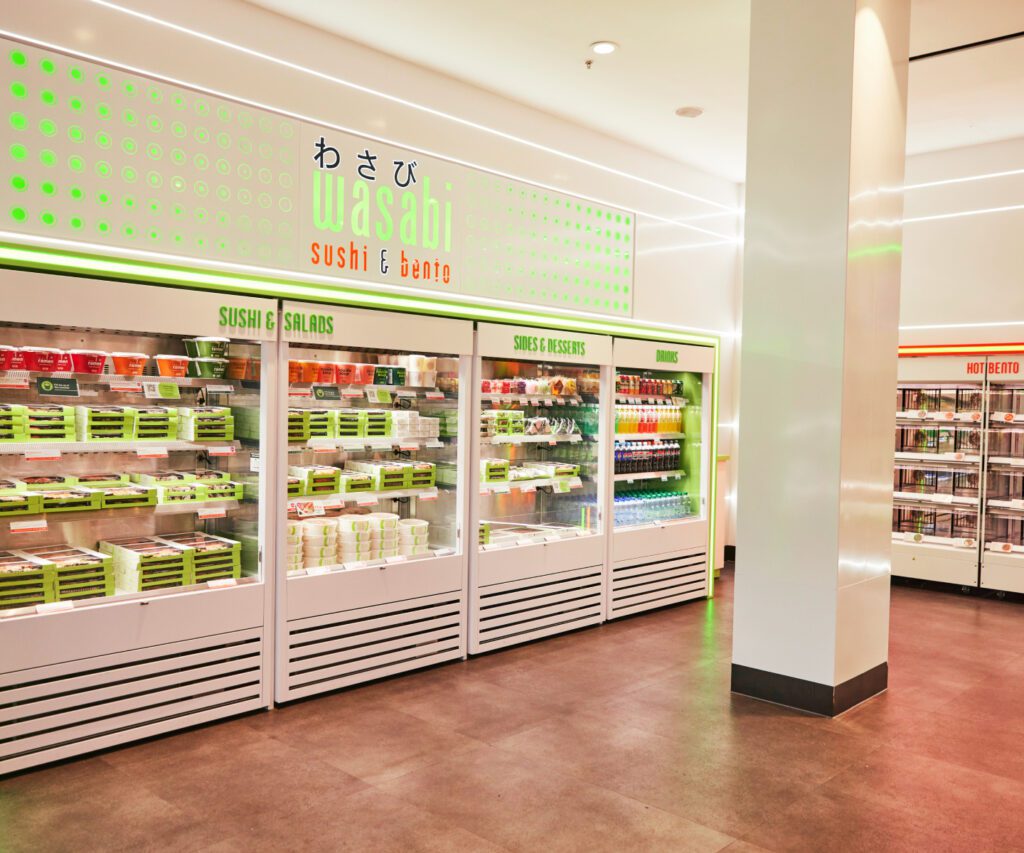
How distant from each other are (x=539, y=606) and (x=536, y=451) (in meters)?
1.25

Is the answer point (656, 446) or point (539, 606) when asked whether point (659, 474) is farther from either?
point (539, 606)

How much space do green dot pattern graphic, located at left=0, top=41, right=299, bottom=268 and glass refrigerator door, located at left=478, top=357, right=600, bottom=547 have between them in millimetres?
1841

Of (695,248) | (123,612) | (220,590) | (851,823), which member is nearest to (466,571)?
(220,590)

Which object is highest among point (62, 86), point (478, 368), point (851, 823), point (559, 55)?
point (559, 55)

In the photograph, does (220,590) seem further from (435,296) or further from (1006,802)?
(1006,802)

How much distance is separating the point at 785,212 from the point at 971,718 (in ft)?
9.49

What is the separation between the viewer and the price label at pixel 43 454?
12.9 feet

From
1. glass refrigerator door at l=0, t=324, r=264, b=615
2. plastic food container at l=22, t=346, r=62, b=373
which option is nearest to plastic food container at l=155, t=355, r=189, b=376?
glass refrigerator door at l=0, t=324, r=264, b=615

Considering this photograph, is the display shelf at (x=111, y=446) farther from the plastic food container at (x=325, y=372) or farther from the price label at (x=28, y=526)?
the plastic food container at (x=325, y=372)

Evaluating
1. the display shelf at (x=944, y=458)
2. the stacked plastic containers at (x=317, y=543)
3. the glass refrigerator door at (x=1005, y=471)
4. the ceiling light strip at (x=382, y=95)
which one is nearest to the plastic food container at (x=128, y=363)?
the stacked plastic containers at (x=317, y=543)

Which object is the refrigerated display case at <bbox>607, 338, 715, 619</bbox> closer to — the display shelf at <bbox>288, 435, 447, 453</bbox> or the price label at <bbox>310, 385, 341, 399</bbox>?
the display shelf at <bbox>288, 435, 447, 453</bbox>

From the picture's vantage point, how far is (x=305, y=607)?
468 centimetres

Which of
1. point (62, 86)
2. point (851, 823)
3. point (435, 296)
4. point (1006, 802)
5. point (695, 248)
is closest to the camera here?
point (851, 823)

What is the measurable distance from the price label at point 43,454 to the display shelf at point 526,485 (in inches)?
103
